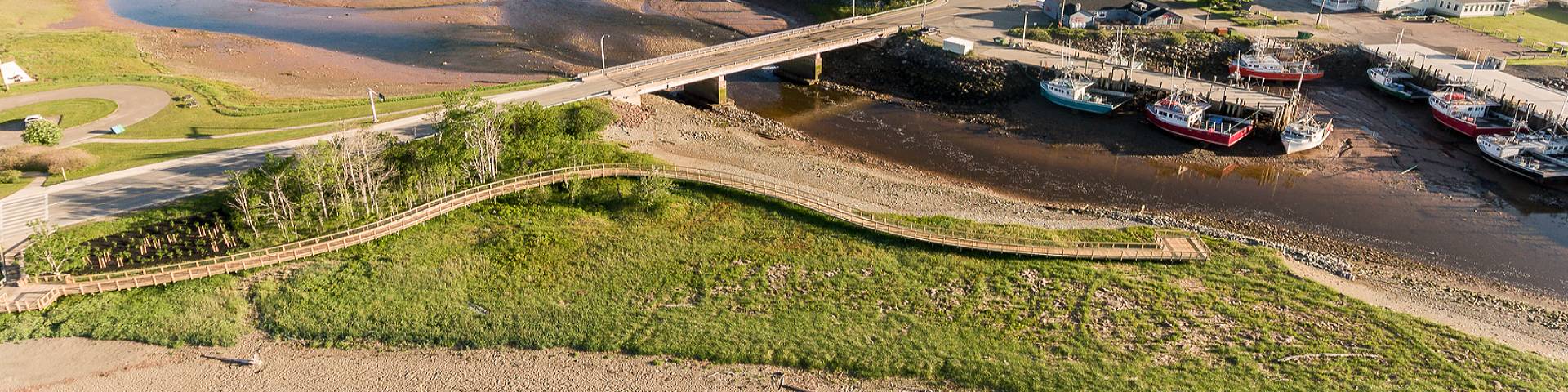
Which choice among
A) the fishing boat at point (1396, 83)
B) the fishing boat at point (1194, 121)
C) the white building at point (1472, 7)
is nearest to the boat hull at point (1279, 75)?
the fishing boat at point (1396, 83)

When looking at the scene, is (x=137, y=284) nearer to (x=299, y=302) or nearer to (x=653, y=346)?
(x=299, y=302)

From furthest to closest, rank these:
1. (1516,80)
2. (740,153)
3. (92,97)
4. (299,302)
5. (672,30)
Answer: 1. (672,30)
2. (1516,80)
3. (92,97)
4. (740,153)
5. (299,302)

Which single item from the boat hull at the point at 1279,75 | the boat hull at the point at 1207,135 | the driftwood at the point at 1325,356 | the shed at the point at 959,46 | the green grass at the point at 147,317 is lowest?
the green grass at the point at 147,317

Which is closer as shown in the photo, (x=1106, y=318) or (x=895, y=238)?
(x=1106, y=318)

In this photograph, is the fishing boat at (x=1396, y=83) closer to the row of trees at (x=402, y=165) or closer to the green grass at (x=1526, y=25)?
the green grass at (x=1526, y=25)

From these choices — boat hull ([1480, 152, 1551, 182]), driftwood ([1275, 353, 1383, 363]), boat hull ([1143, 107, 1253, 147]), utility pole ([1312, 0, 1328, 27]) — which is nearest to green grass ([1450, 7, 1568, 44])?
utility pole ([1312, 0, 1328, 27])

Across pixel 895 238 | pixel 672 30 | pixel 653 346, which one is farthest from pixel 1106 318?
pixel 672 30
